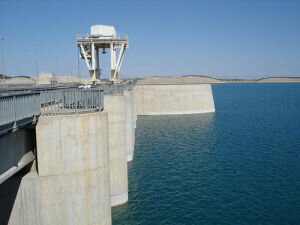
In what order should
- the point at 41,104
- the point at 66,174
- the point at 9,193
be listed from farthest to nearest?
1. the point at 41,104
2. the point at 9,193
3. the point at 66,174

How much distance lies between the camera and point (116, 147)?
24.1m

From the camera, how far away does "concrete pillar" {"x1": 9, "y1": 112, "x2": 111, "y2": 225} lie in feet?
50.8

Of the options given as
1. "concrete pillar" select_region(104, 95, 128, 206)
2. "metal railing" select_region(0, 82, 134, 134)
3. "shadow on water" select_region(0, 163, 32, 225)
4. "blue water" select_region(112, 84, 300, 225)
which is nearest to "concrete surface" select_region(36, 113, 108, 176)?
"metal railing" select_region(0, 82, 134, 134)

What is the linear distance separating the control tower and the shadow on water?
31432mm

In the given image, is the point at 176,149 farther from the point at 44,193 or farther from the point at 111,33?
the point at 44,193

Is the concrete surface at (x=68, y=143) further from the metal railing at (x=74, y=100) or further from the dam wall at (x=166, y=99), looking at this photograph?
the dam wall at (x=166, y=99)

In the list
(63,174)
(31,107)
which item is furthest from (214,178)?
(31,107)

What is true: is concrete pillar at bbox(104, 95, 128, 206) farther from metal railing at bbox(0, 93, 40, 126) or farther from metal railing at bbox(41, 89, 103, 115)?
metal railing at bbox(0, 93, 40, 126)

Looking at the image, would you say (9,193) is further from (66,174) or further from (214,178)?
(214,178)

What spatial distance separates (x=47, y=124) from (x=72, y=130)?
3.80 feet

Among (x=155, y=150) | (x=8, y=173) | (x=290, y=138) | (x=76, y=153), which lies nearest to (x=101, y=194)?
(x=76, y=153)

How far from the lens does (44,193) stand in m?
15.7

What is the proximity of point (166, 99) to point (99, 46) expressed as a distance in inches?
1475

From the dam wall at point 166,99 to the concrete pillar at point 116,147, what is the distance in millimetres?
56362
